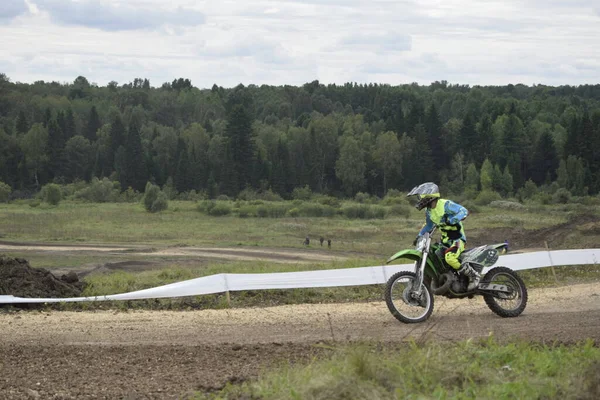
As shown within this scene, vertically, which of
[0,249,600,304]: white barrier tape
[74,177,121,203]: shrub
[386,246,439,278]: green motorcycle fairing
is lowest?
[74,177,121,203]: shrub

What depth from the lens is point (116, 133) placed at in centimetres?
11525

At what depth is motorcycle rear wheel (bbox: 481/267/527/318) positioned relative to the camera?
12211 mm

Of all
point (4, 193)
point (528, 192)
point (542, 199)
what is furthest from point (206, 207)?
point (528, 192)

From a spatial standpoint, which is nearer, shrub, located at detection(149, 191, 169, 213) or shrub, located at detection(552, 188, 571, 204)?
shrub, located at detection(149, 191, 169, 213)

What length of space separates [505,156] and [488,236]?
216 feet

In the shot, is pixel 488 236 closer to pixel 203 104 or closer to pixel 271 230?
pixel 271 230

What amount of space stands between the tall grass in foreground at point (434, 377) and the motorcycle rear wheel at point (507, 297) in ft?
12.5

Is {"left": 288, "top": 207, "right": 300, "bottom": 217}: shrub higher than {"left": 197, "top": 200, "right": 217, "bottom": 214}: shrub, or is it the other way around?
{"left": 197, "top": 200, "right": 217, "bottom": 214}: shrub

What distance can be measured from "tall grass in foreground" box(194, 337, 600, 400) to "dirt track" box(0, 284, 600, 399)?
0.71 metres

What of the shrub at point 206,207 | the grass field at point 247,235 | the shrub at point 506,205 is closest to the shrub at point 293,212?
the grass field at point 247,235

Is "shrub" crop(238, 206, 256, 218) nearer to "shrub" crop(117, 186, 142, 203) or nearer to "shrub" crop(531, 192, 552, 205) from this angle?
"shrub" crop(117, 186, 142, 203)

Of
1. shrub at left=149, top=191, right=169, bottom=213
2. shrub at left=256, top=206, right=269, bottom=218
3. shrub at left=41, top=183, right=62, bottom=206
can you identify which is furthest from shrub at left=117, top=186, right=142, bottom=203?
shrub at left=256, top=206, right=269, bottom=218

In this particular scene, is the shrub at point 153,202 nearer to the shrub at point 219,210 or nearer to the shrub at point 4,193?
the shrub at point 219,210

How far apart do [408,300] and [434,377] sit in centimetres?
449
